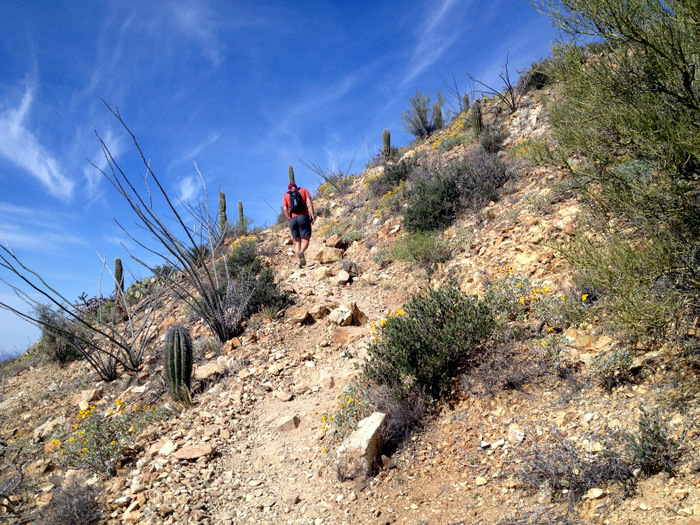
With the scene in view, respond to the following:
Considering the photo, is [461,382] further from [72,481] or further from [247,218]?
[247,218]

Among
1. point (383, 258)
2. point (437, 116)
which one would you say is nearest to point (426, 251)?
point (383, 258)

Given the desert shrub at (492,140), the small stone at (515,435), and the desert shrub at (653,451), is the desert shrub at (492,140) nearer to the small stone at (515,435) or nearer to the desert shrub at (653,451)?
the small stone at (515,435)

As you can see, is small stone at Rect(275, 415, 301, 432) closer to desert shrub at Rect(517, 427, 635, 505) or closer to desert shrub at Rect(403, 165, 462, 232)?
desert shrub at Rect(517, 427, 635, 505)

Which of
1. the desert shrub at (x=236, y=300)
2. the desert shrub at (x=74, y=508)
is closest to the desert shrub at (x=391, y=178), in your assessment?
the desert shrub at (x=236, y=300)

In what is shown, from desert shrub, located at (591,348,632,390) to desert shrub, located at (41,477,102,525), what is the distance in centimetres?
440

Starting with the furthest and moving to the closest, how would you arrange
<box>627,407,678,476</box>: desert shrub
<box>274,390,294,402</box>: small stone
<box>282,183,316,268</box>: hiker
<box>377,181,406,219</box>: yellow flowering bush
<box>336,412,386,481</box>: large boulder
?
1. <box>377,181,406,219</box>: yellow flowering bush
2. <box>282,183,316,268</box>: hiker
3. <box>274,390,294,402</box>: small stone
4. <box>336,412,386,481</box>: large boulder
5. <box>627,407,678,476</box>: desert shrub

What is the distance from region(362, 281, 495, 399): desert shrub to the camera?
12.6ft

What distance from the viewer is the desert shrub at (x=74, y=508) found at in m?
3.43

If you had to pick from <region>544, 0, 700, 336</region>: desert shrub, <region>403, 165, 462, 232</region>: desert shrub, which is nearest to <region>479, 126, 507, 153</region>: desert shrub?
<region>403, 165, 462, 232</region>: desert shrub

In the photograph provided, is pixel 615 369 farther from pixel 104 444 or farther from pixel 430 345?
pixel 104 444

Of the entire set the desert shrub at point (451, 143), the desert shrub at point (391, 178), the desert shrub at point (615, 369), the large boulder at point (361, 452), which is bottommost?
the desert shrub at point (615, 369)

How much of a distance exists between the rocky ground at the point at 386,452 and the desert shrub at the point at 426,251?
0.23 metres

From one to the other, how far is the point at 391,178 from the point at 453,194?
3963 mm

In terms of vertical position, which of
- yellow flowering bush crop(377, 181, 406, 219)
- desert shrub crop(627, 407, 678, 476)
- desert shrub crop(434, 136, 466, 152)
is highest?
desert shrub crop(434, 136, 466, 152)
